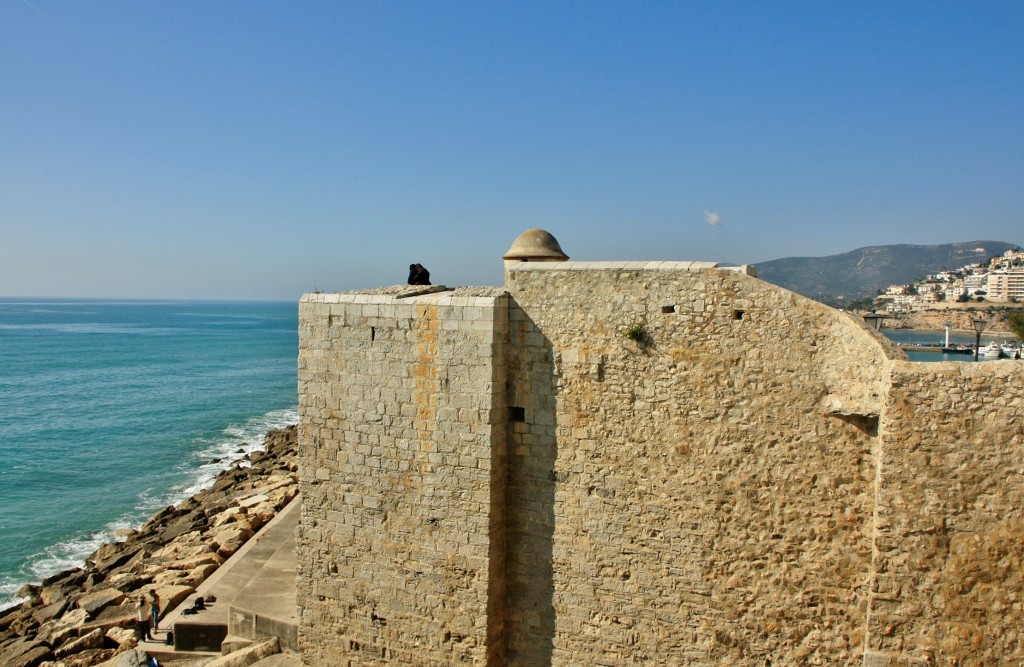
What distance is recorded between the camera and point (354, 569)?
8281mm

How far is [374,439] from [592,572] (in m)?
2.99

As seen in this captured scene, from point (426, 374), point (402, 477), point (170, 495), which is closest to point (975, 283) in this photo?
point (170, 495)

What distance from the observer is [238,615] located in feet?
32.3

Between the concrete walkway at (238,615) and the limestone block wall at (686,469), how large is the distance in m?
3.88

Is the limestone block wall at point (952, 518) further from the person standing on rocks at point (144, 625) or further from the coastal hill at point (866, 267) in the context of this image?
the coastal hill at point (866, 267)

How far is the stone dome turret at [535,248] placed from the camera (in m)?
10.6

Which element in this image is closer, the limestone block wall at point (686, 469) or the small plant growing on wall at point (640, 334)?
the limestone block wall at point (686, 469)

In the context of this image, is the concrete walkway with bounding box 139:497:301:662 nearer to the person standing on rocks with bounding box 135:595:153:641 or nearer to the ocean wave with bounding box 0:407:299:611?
the person standing on rocks with bounding box 135:595:153:641

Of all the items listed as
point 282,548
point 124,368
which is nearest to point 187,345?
point 124,368

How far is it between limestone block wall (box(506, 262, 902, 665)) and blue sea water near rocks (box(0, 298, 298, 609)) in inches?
665

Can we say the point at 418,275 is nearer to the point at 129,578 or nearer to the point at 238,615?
the point at 238,615

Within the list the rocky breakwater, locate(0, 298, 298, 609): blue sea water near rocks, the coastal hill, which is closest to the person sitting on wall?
the rocky breakwater

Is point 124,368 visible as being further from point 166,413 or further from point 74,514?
point 74,514

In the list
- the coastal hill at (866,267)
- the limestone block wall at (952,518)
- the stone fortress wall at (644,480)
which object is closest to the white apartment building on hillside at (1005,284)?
the coastal hill at (866,267)
